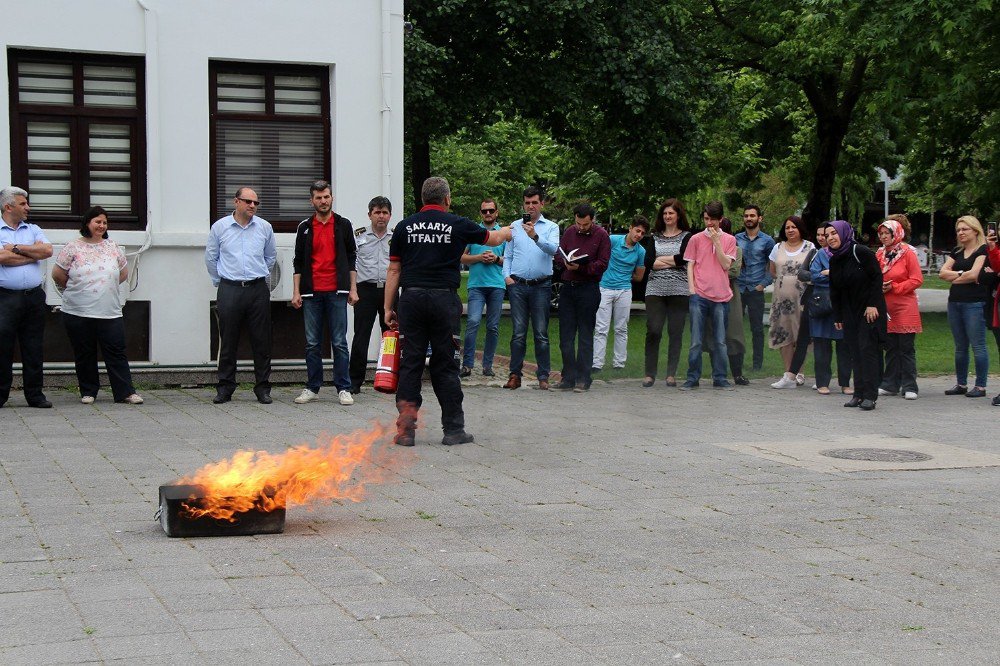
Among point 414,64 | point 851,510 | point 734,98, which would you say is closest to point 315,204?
point 851,510

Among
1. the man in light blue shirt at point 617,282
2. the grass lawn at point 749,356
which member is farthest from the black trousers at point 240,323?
the man in light blue shirt at point 617,282

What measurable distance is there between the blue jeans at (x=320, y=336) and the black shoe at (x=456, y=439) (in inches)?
121

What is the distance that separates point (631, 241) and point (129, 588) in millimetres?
11009

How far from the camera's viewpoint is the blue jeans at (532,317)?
14711mm

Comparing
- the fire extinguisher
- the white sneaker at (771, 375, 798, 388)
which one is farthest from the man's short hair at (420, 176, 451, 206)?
the white sneaker at (771, 375, 798, 388)

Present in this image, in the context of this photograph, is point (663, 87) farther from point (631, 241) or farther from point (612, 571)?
point (612, 571)

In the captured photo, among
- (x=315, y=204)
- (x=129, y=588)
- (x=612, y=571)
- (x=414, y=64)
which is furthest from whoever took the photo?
(x=414, y=64)

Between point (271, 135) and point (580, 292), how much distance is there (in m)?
3.74

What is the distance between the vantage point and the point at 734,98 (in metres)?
31.1

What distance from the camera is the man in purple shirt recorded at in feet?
47.5

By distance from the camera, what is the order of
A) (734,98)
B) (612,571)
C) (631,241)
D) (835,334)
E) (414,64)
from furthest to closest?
(734,98) < (414,64) < (631,241) < (835,334) < (612,571)

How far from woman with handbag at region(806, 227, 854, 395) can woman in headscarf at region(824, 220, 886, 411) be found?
20.8 inches

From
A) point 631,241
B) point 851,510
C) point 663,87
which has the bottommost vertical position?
point 851,510

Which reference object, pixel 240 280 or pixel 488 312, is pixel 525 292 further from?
pixel 240 280
